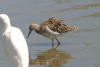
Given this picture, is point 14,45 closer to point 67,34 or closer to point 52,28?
point 52,28

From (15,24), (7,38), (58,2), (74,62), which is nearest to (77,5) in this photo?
(58,2)

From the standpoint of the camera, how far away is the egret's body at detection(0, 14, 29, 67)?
4973mm

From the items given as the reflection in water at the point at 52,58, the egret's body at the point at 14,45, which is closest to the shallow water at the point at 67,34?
the reflection in water at the point at 52,58

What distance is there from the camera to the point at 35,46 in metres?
8.62

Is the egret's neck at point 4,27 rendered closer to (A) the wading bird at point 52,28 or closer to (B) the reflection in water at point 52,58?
(B) the reflection in water at point 52,58

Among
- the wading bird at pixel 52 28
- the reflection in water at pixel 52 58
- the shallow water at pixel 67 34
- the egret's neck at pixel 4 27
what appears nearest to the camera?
the egret's neck at pixel 4 27

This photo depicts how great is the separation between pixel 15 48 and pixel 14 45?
67 millimetres

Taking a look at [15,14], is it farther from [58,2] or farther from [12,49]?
[12,49]

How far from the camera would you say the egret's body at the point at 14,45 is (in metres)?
4.97

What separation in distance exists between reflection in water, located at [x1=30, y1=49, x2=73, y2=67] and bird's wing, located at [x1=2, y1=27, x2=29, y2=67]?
2009 millimetres

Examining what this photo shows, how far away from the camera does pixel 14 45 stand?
507cm

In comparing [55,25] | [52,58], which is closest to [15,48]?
[52,58]

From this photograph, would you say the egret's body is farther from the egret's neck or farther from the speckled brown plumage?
the speckled brown plumage

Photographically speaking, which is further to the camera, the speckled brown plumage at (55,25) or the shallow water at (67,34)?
the speckled brown plumage at (55,25)
